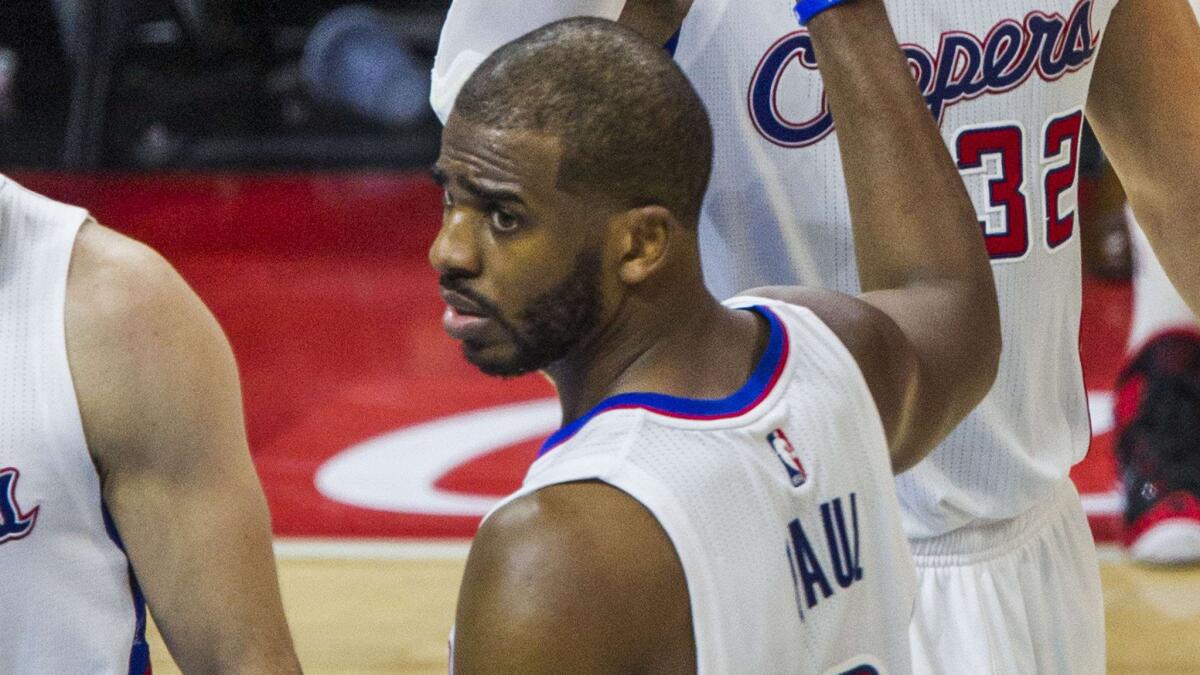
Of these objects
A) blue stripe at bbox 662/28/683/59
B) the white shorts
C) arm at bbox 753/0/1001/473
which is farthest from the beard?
the white shorts

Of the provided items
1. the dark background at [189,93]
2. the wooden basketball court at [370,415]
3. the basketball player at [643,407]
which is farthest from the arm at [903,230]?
the dark background at [189,93]

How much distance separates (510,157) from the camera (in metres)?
1.40

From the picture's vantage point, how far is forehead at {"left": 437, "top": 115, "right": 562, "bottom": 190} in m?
1.39

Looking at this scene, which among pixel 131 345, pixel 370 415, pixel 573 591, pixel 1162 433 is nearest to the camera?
pixel 573 591

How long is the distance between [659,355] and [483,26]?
559mm

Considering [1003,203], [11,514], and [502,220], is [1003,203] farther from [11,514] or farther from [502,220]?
[11,514]

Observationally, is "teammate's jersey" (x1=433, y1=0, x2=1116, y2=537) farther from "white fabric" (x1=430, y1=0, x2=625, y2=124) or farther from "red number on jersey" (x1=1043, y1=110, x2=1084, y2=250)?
"white fabric" (x1=430, y1=0, x2=625, y2=124)

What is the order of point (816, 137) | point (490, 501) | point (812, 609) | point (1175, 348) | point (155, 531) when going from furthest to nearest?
point (490, 501) → point (1175, 348) → point (816, 137) → point (155, 531) → point (812, 609)

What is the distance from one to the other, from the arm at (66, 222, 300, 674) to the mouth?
0.45 metres

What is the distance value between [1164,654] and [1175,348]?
684 millimetres

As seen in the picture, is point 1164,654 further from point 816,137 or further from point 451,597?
point 816,137

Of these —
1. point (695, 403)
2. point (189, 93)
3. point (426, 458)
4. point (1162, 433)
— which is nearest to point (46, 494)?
point (695, 403)

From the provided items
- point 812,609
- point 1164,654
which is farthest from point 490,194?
point 1164,654

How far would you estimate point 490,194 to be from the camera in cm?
141
